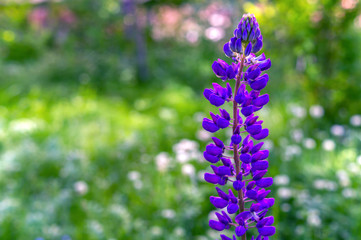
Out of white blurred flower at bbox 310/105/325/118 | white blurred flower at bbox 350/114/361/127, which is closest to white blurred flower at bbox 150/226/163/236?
white blurred flower at bbox 310/105/325/118

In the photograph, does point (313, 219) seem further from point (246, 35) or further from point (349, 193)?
point (246, 35)

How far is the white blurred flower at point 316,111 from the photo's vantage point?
4.64m

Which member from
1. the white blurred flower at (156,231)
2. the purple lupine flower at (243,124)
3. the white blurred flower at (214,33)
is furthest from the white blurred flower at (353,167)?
the white blurred flower at (214,33)

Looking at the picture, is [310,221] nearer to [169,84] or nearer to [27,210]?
[27,210]

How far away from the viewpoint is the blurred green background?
3191 millimetres

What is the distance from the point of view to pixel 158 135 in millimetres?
4898

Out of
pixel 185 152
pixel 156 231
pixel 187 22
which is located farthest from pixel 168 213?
pixel 187 22

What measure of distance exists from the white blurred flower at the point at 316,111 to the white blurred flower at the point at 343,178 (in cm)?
135

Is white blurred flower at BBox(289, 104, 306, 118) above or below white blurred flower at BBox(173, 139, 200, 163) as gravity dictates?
above

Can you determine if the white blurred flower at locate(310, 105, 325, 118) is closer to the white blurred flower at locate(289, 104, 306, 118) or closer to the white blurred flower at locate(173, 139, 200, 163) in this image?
the white blurred flower at locate(289, 104, 306, 118)

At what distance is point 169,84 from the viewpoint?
24.6 feet

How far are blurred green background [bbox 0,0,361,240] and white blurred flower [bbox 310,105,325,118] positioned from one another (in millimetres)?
18

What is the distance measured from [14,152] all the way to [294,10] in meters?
3.73

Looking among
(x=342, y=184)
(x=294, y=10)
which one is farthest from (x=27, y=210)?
(x=294, y=10)
